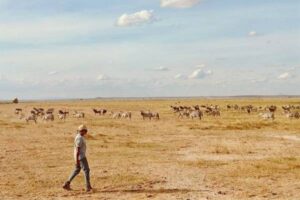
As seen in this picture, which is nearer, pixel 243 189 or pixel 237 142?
pixel 243 189

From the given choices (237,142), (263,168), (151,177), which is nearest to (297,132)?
(237,142)

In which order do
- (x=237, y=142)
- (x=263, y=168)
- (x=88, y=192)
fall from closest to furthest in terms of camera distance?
1. (x=88, y=192)
2. (x=263, y=168)
3. (x=237, y=142)

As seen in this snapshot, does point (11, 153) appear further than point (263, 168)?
Yes

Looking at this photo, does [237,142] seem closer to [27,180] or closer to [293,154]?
[293,154]

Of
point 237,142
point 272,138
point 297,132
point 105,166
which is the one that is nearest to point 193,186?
point 105,166

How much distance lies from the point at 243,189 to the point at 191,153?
945 centimetres

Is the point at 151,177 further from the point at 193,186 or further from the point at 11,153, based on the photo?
the point at 11,153

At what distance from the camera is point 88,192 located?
14.6m

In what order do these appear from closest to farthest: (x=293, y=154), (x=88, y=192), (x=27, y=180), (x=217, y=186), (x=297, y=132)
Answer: (x=88, y=192), (x=217, y=186), (x=27, y=180), (x=293, y=154), (x=297, y=132)

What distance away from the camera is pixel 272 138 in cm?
3188

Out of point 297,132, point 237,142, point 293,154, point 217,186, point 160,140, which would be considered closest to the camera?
point 217,186

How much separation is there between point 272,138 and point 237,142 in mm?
3287

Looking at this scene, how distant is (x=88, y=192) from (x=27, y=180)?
9.79 feet

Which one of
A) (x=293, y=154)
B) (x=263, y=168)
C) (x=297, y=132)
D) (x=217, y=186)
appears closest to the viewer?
(x=217, y=186)
